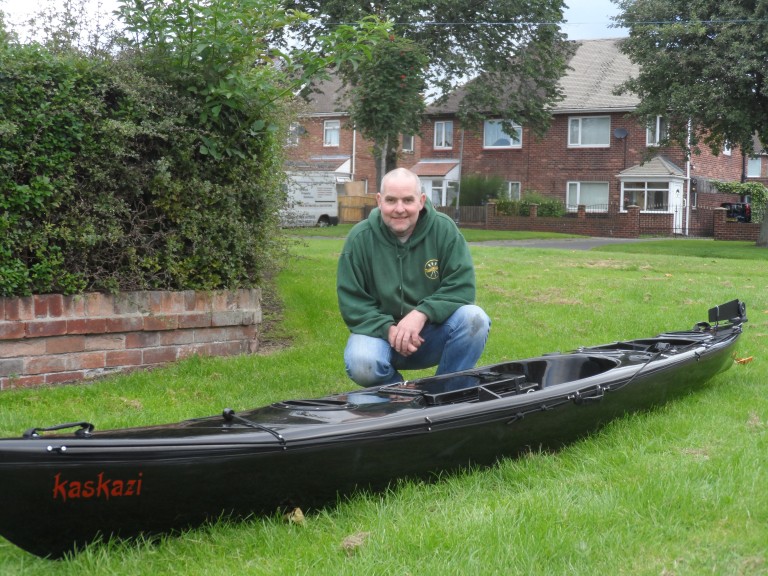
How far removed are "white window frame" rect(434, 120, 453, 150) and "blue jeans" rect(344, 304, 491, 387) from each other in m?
35.5

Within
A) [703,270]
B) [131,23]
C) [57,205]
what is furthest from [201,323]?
[703,270]

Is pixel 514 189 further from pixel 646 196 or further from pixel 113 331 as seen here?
pixel 113 331

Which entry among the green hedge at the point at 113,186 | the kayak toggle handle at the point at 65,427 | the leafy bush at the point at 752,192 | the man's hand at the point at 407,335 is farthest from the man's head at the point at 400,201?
the leafy bush at the point at 752,192

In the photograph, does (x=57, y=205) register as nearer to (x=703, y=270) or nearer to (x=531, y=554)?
(x=531, y=554)

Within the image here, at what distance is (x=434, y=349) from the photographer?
201 inches

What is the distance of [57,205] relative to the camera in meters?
5.72

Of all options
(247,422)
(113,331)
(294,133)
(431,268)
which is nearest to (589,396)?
(431,268)

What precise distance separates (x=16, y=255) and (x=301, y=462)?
3261mm

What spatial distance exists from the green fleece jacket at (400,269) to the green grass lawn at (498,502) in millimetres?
976

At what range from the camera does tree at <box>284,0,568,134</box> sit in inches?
1043

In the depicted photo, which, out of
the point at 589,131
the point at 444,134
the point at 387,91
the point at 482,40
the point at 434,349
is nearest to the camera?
the point at 434,349

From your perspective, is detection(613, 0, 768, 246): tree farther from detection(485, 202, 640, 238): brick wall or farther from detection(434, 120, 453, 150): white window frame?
detection(434, 120, 453, 150): white window frame

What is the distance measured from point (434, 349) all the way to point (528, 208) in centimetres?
3065

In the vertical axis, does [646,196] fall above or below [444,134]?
below
